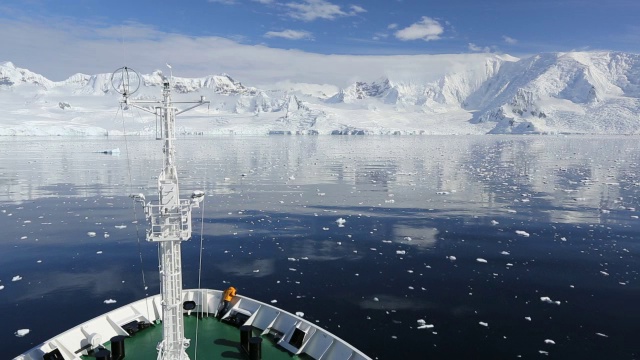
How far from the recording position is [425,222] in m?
28.3

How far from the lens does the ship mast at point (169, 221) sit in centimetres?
952

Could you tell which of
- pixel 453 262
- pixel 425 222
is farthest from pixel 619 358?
pixel 425 222

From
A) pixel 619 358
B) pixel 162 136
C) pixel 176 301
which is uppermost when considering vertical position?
pixel 162 136

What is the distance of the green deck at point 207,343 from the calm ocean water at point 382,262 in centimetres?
276

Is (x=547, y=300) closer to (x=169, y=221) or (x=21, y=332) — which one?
(x=169, y=221)

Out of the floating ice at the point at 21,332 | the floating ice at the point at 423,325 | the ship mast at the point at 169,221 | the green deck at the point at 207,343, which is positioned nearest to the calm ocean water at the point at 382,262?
the floating ice at the point at 423,325

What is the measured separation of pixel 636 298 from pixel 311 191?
2660cm

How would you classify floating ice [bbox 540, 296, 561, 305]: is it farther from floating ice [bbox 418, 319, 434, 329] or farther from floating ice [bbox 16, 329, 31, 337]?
floating ice [bbox 16, 329, 31, 337]

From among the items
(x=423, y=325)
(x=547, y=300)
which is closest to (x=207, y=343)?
(x=423, y=325)

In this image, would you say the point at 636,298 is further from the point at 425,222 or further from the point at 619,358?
the point at 425,222

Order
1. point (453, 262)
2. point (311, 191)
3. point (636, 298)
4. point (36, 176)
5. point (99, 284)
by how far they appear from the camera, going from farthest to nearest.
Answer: point (36, 176) < point (311, 191) < point (453, 262) < point (99, 284) < point (636, 298)

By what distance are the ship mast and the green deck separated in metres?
2.04

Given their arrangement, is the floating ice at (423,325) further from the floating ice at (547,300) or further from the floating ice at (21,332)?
the floating ice at (21,332)

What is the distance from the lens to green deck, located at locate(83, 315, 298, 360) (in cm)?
1223
